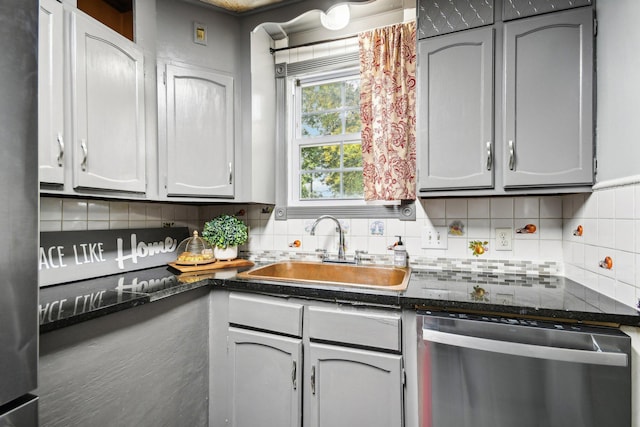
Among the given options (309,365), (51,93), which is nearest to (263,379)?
(309,365)

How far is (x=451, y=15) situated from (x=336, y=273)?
1512 mm

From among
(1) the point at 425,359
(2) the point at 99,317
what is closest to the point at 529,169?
(1) the point at 425,359

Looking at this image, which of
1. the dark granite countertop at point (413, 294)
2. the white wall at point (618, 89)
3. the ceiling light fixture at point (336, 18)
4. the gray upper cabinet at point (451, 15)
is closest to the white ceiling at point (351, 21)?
the ceiling light fixture at point (336, 18)

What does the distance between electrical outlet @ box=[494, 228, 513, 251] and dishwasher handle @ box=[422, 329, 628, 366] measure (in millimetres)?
763

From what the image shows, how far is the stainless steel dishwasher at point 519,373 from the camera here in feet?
3.02

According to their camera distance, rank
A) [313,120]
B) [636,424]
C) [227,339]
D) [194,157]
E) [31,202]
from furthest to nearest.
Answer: [313,120] < [194,157] < [227,339] < [636,424] < [31,202]

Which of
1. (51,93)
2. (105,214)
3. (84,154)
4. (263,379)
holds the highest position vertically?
(51,93)

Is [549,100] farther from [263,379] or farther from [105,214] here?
[105,214]

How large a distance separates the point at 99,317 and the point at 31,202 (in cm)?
69

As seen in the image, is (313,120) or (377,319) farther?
(313,120)

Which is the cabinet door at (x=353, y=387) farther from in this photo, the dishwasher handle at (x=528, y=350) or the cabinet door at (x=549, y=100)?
the cabinet door at (x=549, y=100)

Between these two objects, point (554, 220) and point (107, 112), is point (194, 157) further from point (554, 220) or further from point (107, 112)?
point (554, 220)

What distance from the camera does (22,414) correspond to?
1.87 ft

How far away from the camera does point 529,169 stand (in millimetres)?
1333
